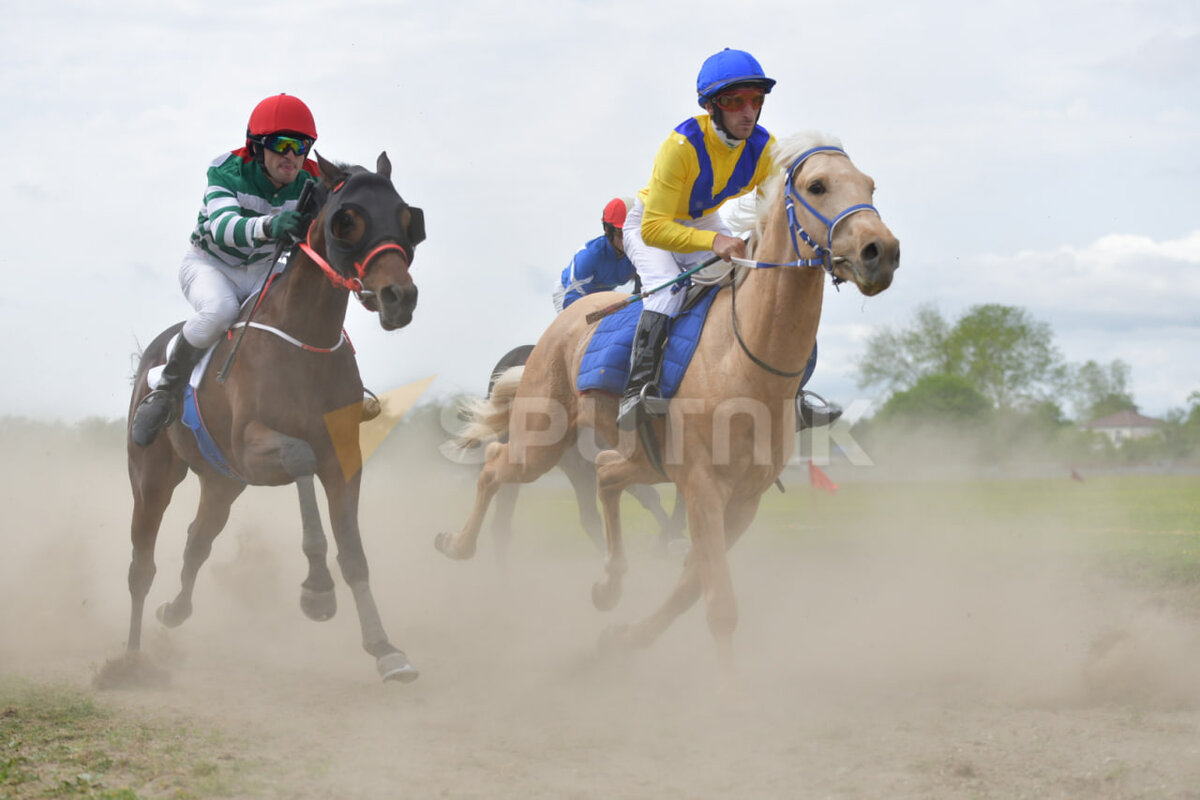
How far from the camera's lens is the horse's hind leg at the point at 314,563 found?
5.59 meters

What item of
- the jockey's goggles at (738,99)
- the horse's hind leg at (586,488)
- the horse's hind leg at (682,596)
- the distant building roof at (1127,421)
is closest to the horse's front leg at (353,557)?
the horse's hind leg at (682,596)

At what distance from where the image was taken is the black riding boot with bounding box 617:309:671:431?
19.9 ft

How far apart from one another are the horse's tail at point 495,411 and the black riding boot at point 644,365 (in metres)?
2.13

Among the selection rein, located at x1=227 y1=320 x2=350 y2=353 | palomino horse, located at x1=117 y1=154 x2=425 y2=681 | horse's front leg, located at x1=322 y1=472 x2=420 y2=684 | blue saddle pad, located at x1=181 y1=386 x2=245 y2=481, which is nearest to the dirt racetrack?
horse's front leg, located at x1=322 y1=472 x2=420 y2=684

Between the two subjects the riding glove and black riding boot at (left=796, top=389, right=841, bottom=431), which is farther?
black riding boot at (left=796, top=389, right=841, bottom=431)

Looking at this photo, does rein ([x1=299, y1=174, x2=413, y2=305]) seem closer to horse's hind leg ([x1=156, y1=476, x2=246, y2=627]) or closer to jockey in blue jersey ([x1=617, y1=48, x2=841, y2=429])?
jockey in blue jersey ([x1=617, y1=48, x2=841, y2=429])

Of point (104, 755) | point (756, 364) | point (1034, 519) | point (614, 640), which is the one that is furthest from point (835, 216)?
point (1034, 519)

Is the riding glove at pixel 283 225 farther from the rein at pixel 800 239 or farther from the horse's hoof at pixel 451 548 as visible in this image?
the horse's hoof at pixel 451 548

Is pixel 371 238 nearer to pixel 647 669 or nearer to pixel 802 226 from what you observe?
pixel 802 226

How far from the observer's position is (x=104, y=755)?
15.0 ft

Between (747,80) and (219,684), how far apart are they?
4465 millimetres

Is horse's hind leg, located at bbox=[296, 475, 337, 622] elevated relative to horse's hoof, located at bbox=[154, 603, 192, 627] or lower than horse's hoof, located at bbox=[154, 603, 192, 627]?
elevated

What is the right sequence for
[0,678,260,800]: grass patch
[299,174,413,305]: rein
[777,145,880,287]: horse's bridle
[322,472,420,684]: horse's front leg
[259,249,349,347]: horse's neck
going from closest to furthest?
[0,678,260,800]: grass patch, [777,145,880,287]: horse's bridle, [299,174,413,305]: rein, [322,472,420,684]: horse's front leg, [259,249,349,347]: horse's neck

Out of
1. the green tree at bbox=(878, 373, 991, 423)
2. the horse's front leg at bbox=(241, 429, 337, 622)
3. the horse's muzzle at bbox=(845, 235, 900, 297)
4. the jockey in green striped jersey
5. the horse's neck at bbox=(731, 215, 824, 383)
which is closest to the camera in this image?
the horse's muzzle at bbox=(845, 235, 900, 297)
